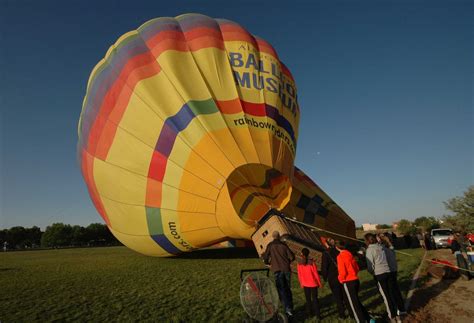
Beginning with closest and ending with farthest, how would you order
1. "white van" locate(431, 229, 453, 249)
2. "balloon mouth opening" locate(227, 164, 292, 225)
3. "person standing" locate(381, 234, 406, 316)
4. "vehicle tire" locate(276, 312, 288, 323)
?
"vehicle tire" locate(276, 312, 288, 323) < "person standing" locate(381, 234, 406, 316) < "balloon mouth opening" locate(227, 164, 292, 225) < "white van" locate(431, 229, 453, 249)

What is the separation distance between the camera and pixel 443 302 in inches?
235

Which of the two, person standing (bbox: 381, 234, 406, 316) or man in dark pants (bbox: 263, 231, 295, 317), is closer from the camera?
man in dark pants (bbox: 263, 231, 295, 317)

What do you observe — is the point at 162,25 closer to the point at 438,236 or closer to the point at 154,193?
the point at 154,193

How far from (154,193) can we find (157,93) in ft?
8.47

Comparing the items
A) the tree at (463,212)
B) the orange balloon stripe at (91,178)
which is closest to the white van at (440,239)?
the tree at (463,212)

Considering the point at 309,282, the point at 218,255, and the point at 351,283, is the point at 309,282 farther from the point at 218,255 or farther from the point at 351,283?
the point at 218,255

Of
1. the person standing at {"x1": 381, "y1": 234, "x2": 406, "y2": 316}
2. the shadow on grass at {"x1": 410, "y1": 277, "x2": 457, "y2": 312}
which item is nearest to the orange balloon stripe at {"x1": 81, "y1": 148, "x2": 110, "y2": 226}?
the person standing at {"x1": 381, "y1": 234, "x2": 406, "y2": 316}

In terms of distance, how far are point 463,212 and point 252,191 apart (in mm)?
26759

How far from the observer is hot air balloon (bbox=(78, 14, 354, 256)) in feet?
25.6

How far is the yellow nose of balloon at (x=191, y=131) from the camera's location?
7793 millimetres

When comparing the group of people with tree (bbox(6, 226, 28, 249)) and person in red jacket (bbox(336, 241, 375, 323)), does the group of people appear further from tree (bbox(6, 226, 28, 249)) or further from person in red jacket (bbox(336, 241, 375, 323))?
tree (bbox(6, 226, 28, 249))

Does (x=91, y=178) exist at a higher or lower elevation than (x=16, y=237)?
lower

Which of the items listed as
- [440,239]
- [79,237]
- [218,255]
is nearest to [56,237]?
[79,237]

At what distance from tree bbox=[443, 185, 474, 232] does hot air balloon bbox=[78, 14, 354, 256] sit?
24381 mm
